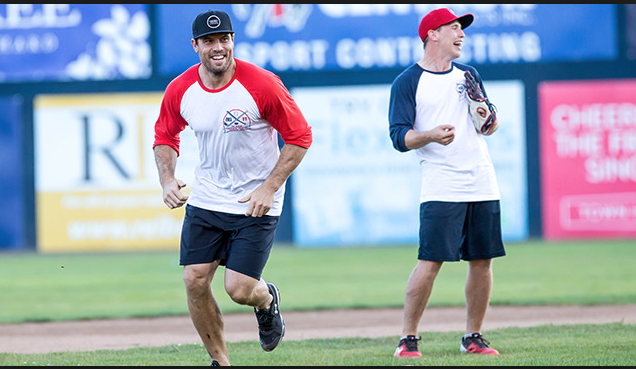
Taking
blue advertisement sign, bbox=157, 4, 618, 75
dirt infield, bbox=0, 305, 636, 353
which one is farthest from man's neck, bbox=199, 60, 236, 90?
blue advertisement sign, bbox=157, 4, 618, 75

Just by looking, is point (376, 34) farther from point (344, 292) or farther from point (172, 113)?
point (172, 113)

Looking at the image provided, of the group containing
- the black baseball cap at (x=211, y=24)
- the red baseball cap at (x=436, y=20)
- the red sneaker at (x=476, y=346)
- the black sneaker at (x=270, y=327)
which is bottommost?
the red sneaker at (x=476, y=346)

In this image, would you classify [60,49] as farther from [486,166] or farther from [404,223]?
[486,166]

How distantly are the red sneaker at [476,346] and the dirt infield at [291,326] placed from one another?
55.7 inches

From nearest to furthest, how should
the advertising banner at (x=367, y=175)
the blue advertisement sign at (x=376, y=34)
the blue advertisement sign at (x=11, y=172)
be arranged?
the advertising banner at (x=367, y=175) → the blue advertisement sign at (x=376, y=34) → the blue advertisement sign at (x=11, y=172)

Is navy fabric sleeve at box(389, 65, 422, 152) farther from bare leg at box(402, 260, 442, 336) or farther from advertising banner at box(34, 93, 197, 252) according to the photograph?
advertising banner at box(34, 93, 197, 252)

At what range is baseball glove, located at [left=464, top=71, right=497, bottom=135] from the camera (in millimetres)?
6352

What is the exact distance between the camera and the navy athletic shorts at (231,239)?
5.84 meters

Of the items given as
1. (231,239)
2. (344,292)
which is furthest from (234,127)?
(344,292)

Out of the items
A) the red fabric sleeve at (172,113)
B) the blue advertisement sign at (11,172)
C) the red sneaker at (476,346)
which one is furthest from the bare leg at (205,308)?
the blue advertisement sign at (11,172)

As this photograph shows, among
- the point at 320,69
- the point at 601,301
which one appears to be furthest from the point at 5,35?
the point at 601,301

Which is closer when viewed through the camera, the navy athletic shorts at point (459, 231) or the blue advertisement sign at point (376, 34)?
the navy athletic shorts at point (459, 231)

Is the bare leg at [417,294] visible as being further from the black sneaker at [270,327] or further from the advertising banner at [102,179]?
the advertising banner at [102,179]

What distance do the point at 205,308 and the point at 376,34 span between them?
13.5 m
